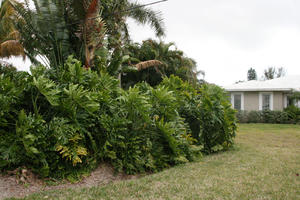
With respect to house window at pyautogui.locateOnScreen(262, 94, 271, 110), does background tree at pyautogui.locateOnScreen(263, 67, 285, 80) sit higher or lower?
higher

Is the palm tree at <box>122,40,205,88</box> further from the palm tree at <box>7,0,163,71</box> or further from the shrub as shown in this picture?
the palm tree at <box>7,0,163,71</box>

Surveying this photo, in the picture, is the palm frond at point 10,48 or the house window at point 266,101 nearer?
the palm frond at point 10,48

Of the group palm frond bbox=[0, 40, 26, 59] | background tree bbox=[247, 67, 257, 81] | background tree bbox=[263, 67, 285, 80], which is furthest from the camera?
background tree bbox=[247, 67, 257, 81]

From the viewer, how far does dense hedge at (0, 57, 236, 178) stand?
432 centimetres

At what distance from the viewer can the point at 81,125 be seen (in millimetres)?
4738

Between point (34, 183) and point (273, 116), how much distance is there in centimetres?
1774

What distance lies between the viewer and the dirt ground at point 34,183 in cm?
402

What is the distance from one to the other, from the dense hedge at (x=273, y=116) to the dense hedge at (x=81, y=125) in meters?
13.9

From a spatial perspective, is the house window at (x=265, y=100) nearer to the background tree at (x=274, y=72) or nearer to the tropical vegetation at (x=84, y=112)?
the tropical vegetation at (x=84, y=112)

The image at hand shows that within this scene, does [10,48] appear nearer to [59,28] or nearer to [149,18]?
[59,28]

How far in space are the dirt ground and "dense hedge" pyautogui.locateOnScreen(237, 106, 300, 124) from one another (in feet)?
52.6

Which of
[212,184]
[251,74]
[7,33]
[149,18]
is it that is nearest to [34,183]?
[212,184]

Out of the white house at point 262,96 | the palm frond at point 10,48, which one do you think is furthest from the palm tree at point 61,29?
the white house at point 262,96

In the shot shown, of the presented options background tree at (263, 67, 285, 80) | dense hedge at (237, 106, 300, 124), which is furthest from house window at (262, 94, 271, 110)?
background tree at (263, 67, 285, 80)
